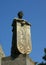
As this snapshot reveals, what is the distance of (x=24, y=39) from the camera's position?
11.3 m

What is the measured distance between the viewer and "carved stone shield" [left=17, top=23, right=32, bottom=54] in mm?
11133

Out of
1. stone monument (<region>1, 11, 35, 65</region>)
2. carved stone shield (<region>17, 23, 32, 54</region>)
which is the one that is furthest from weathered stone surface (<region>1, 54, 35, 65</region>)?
carved stone shield (<region>17, 23, 32, 54</region>)

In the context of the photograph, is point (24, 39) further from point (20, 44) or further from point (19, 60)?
point (19, 60)

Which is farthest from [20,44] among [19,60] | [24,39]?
[19,60]

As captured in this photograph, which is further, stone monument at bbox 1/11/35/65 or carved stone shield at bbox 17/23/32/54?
carved stone shield at bbox 17/23/32/54

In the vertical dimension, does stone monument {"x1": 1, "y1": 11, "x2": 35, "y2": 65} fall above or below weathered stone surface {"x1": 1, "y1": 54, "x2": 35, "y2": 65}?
above

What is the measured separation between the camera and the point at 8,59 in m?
11.0

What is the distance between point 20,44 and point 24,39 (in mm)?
302

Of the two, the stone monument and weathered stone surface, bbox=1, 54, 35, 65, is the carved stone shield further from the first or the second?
weathered stone surface, bbox=1, 54, 35, 65

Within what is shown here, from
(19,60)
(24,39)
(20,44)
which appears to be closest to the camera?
(19,60)

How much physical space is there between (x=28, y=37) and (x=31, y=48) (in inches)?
17.5

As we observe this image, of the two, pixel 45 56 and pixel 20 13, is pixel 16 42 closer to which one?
pixel 20 13

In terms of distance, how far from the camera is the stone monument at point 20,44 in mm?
10906

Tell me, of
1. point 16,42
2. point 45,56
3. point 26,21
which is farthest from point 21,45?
point 45,56
